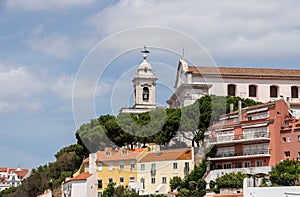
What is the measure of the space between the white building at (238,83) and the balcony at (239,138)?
16277 millimetres

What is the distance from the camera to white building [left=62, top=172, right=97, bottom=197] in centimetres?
5353

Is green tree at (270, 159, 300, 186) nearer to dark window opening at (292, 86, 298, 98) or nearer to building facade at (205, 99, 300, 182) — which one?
building facade at (205, 99, 300, 182)

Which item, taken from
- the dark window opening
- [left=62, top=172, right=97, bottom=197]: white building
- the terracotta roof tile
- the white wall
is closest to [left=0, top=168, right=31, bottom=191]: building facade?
the dark window opening

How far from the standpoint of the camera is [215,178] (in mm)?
45906

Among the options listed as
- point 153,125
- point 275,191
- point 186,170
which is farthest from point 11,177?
point 275,191

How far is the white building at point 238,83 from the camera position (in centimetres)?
6494

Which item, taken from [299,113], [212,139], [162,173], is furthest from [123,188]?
[299,113]

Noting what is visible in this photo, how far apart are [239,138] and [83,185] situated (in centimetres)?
1390

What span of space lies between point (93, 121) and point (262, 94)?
1814 cm

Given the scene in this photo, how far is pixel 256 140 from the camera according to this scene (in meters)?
45.4

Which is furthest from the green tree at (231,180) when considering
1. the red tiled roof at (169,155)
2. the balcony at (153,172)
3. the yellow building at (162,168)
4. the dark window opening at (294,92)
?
the dark window opening at (294,92)

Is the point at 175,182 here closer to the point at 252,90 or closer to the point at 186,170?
the point at 186,170

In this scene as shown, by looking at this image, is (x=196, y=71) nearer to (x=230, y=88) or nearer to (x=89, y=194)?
(x=230, y=88)

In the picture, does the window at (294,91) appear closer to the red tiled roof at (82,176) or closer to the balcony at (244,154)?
the balcony at (244,154)
